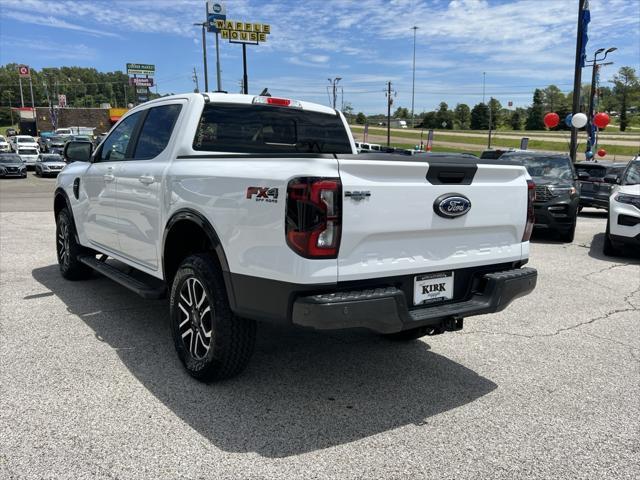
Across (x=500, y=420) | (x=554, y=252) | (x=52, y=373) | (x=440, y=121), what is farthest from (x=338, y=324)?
(x=440, y=121)

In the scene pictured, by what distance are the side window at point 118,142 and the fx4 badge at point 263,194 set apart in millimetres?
2389

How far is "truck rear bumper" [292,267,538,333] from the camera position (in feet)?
9.37

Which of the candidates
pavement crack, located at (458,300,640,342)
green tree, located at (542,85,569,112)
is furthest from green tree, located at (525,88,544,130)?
pavement crack, located at (458,300,640,342)

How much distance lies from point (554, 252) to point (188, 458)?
8299 mm

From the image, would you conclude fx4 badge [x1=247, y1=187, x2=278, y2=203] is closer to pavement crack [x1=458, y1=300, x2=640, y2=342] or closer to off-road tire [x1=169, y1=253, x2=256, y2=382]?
off-road tire [x1=169, y1=253, x2=256, y2=382]

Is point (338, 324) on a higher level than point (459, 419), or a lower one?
higher

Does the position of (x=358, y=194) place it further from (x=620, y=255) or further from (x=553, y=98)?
(x=553, y=98)

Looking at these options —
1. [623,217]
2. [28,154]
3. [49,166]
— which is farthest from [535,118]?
[623,217]

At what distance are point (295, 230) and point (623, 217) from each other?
7.50m

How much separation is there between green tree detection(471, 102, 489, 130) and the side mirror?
347 feet

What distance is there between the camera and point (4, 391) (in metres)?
3.60

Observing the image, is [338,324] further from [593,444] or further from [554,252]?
[554,252]

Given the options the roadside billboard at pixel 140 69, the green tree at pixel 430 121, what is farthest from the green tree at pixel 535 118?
the roadside billboard at pixel 140 69

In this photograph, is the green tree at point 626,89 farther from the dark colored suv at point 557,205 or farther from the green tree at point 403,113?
the dark colored suv at point 557,205
